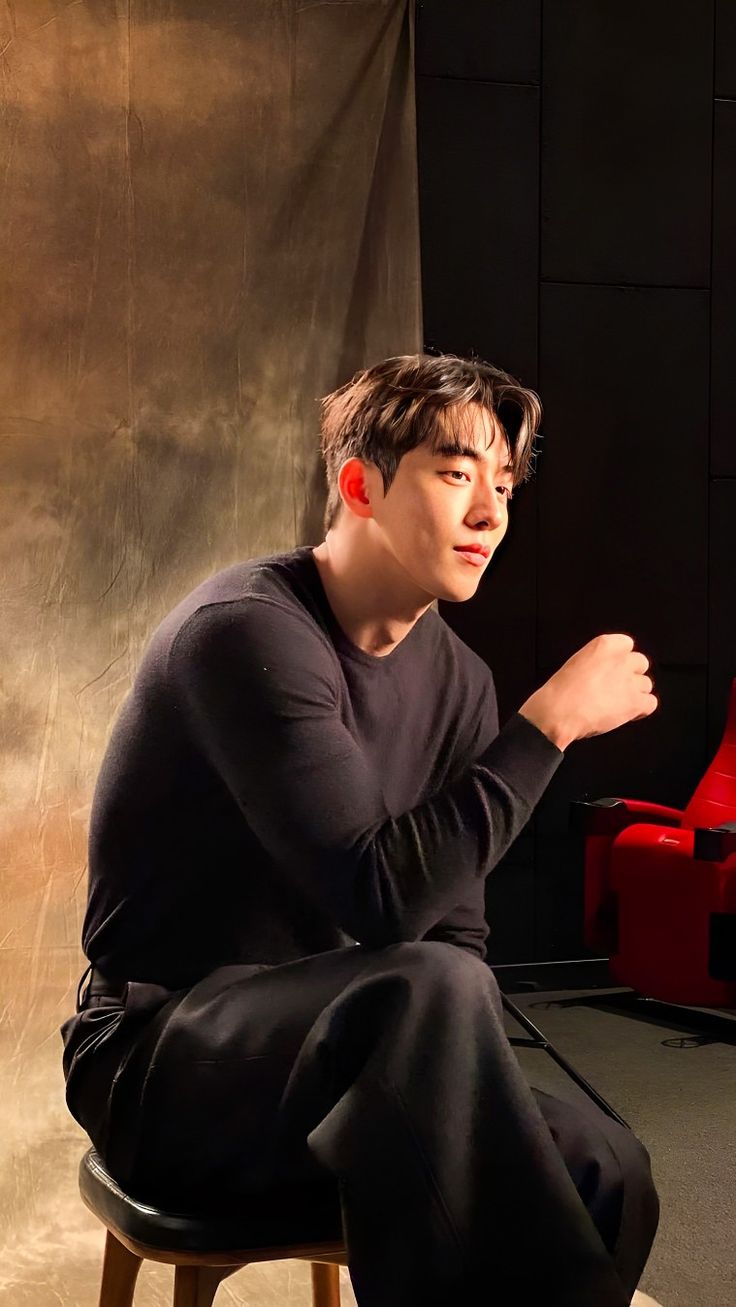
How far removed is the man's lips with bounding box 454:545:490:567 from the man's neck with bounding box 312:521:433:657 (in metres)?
0.05

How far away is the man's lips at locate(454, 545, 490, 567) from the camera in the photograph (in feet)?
3.92

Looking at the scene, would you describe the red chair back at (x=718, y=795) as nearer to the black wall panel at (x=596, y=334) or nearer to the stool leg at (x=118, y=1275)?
the black wall panel at (x=596, y=334)

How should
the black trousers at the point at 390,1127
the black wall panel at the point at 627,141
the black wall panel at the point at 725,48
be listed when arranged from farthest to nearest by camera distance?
the black wall panel at the point at 725,48 < the black wall panel at the point at 627,141 < the black trousers at the point at 390,1127

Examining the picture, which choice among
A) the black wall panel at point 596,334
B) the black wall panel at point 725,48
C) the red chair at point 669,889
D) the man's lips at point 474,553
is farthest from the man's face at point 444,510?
the black wall panel at point 725,48

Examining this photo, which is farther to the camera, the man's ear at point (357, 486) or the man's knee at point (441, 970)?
the man's ear at point (357, 486)

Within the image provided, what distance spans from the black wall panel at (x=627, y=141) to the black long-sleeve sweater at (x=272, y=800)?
3169 millimetres

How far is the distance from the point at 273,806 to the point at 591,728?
0.28 m

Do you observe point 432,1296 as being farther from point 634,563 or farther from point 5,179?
point 634,563

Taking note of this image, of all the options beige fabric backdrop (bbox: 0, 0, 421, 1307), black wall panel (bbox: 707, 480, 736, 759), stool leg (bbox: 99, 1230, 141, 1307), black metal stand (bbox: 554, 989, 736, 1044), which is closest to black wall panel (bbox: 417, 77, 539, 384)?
black wall panel (bbox: 707, 480, 736, 759)

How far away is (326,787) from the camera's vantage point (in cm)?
104

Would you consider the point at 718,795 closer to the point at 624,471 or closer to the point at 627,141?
the point at 624,471

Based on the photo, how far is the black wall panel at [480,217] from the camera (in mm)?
3957

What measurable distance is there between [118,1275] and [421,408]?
82cm

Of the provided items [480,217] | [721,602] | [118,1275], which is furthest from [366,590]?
[721,602]
